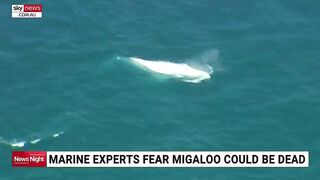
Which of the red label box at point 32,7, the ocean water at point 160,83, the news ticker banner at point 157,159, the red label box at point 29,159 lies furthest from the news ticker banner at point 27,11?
the red label box at point 29,159

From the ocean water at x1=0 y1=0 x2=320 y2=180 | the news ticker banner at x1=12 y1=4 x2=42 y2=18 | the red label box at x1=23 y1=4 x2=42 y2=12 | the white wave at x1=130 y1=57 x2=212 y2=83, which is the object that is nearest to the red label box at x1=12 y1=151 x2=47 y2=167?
the ocean water at x1=0 y1=0 x2=320 y2=180

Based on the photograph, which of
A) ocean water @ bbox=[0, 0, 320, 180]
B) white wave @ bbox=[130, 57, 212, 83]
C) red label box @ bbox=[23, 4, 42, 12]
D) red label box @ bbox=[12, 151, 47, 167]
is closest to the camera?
red label box @ bbox=[12, 151, 47, 167]

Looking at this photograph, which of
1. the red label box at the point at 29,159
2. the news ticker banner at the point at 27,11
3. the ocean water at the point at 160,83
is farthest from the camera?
the news ticker banner at the point at 27,11

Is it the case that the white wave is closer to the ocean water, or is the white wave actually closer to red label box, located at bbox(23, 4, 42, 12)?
the ocean water

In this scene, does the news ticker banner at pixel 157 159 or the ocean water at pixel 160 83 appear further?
the ocean water at pixel 160 83

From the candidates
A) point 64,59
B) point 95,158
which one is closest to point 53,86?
point 64,59

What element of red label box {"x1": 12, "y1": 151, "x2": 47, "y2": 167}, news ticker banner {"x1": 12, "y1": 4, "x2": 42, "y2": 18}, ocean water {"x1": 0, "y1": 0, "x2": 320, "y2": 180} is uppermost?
news ticker banner {"x1": 12, "y1": 4, "x2": 42, "y2": 18}

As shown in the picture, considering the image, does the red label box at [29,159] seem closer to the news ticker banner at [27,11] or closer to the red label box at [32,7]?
the news ticker banner at [27,11]

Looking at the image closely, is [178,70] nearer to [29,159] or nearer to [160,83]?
[160,83]

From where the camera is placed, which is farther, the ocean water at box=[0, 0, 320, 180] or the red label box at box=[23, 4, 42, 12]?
the red label box at box=[23, 4, 42, 12]
